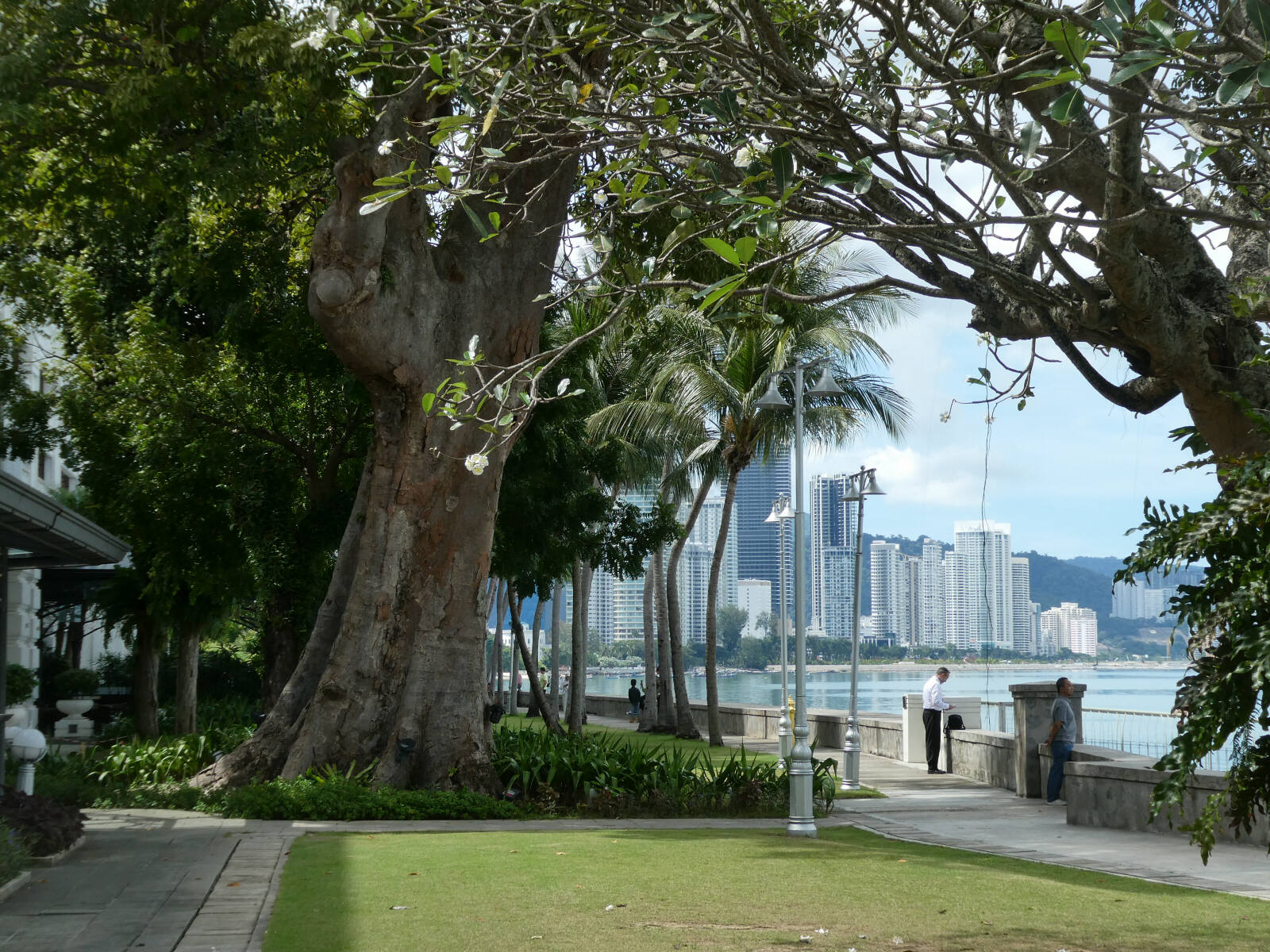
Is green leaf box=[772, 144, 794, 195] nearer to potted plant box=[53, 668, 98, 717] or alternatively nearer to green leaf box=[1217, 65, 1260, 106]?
green leaf box=[1217, 65, 1260, 106]

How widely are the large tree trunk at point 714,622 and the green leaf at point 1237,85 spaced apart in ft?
81.7

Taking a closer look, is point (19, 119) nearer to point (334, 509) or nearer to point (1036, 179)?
point (334, 509)

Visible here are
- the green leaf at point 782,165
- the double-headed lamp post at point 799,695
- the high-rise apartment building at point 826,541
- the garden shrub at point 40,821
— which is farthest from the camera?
the high-rise apartment building at point 826,541

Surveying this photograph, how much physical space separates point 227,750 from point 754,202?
1386cm

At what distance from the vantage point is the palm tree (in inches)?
1101

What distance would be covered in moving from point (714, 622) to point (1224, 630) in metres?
26.8

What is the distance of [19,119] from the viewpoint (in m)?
11.2

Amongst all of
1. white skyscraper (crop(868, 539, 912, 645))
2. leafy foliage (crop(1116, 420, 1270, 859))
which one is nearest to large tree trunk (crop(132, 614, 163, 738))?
→ leafy foliage (crop(1116, 420, 1270, 859))

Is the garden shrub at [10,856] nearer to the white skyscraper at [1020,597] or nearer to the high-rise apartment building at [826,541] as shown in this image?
the high-rise apartment building at [826,541]

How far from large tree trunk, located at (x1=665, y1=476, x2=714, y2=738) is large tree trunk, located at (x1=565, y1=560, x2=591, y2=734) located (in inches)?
88.9

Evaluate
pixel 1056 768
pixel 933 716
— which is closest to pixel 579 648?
pixel 933 716

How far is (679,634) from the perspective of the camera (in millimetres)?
32219

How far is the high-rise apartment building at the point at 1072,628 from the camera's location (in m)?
106

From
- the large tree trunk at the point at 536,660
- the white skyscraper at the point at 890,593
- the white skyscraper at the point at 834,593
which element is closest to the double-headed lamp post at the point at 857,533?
the large tree trunk at the point at 536,660
